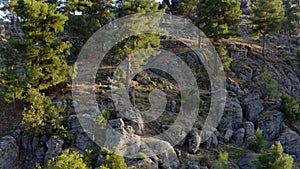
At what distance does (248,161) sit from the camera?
23.0 m

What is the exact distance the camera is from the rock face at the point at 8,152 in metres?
20.3

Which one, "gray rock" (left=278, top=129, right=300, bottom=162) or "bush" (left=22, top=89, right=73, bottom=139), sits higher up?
Result: "bush" (left=22, top=89, right=73, bottom=139)

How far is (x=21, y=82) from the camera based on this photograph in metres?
25.7

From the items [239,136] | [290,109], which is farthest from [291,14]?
[239,136]

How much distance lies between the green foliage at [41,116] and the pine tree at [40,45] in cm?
220

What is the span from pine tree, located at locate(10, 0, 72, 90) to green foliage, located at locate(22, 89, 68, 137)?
7.23 feet

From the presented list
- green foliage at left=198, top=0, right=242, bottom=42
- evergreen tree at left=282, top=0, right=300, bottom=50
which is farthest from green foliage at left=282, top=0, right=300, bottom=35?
green foliage at left=198, top=0, right=242, bottom=42

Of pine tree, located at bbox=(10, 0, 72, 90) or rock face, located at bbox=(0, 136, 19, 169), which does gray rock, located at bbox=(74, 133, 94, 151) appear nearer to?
rock face, located at bbox=(0, 136, 19, 169)

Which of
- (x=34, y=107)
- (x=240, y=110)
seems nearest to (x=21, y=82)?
(x=34, y=107)

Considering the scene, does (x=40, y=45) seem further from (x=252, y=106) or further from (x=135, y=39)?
(x=252, y=106)

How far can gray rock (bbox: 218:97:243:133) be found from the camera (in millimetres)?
27719

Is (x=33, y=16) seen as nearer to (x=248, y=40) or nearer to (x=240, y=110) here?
(x=240, y=110)

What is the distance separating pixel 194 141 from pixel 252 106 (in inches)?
386

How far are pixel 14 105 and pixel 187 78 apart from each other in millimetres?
18546
